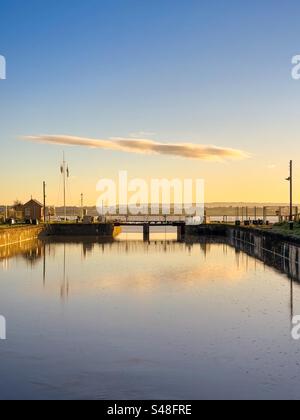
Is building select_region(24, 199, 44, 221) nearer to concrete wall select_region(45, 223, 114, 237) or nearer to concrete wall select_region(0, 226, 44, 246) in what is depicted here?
concrete wall select_region(45, 223, 114, 237)

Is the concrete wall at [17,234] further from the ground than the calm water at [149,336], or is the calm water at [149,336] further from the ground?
the concrete wall at [17,234]

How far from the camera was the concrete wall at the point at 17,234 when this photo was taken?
80.6 meters

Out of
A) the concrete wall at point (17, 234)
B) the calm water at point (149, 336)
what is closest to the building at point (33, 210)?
the concrete wall at point (17, 234)

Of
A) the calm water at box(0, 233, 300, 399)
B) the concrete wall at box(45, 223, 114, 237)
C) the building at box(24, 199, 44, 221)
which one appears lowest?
the calm water at box(0, 233, 300, 399)

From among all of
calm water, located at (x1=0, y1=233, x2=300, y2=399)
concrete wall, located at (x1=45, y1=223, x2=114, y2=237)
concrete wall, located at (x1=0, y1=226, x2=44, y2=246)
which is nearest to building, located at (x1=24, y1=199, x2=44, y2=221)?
concrete wall, located at (x1=45, y1=223, x2=114, y2=237)

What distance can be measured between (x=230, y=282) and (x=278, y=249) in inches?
845

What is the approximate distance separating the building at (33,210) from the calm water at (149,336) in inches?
3064

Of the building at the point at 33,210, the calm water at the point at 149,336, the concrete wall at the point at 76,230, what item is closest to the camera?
the calm water at the point at 149,336

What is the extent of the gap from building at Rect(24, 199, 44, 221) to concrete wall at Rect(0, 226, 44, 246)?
49.1 feet

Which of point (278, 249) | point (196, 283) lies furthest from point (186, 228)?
point (196, 283)

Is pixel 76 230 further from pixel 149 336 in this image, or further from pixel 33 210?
pixel 149 336

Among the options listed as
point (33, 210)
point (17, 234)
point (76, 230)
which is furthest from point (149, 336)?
point (33, 210)

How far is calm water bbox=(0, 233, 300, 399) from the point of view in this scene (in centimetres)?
1788

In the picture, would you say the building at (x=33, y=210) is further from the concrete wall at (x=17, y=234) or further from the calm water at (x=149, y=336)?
the calm water at (x=149, y=336)
